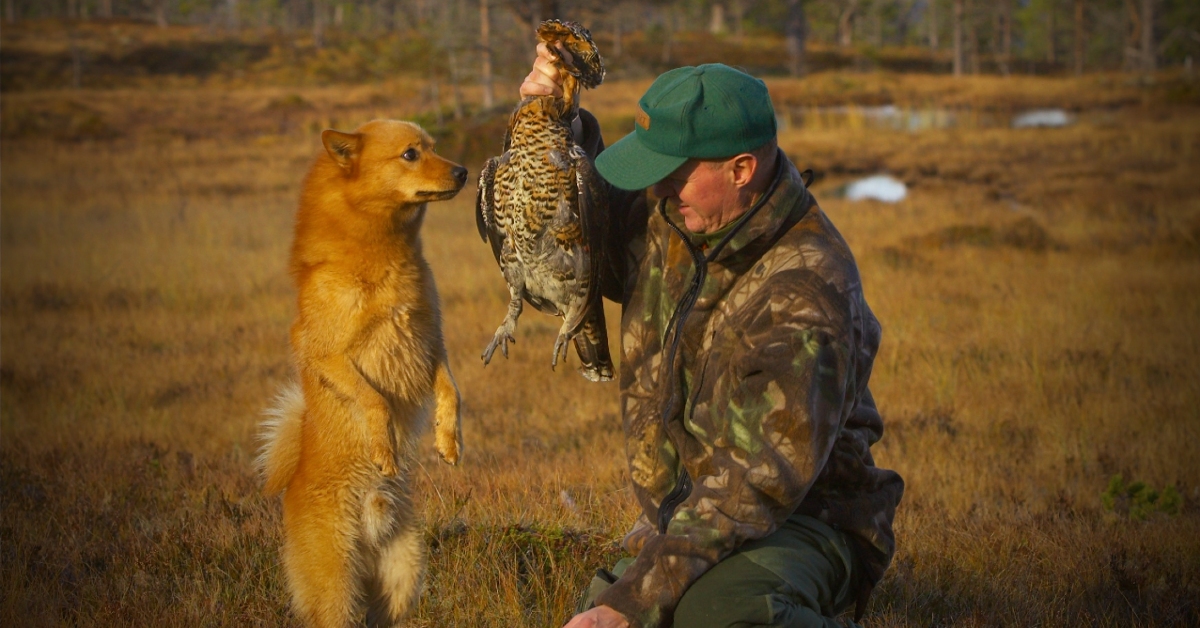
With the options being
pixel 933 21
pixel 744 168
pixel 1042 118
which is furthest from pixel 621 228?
pixel 933 21

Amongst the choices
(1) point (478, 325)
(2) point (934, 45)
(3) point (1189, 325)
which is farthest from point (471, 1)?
(2) point (934, 45)

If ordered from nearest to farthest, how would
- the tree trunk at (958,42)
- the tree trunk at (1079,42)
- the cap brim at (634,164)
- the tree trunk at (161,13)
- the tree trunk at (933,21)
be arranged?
the cap brim at (634,164)
the tree trunk at (958,42)
the tree trunk at (1079,42)
the tree trunk at (933,21)
the tree trunk at (161,13)

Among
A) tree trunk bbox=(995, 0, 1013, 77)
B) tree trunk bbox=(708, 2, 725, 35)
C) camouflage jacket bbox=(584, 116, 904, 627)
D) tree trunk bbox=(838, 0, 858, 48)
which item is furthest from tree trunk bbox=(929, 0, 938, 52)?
camouflage jacket bbox=(584, 116, 904, 627)

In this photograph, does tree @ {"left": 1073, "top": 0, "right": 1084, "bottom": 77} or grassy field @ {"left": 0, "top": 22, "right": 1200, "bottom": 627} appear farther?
tree @ {"left": 1073, "top": 0, "right": 1084, "bottom": 77}

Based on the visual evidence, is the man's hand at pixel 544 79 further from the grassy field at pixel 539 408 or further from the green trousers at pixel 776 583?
the grassy field at pixel 539 408

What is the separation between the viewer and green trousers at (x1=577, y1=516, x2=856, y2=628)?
9.53 ft

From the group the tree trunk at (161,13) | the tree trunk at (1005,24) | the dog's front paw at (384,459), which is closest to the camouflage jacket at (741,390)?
the dog's front paw at (384,459)

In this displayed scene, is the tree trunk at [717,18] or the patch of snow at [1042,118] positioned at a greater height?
the tree trunk at [717,18]

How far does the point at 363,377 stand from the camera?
357cm

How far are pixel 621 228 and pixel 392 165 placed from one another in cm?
81

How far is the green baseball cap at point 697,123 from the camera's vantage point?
2.98 metres

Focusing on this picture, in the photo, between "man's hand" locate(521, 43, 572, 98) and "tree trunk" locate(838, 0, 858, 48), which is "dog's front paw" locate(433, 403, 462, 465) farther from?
"tree trunk" locate(838, 0, 858, 48)

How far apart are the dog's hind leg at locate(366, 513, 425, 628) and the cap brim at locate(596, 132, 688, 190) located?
1459 mm

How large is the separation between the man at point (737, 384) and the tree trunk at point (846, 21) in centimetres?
7949
